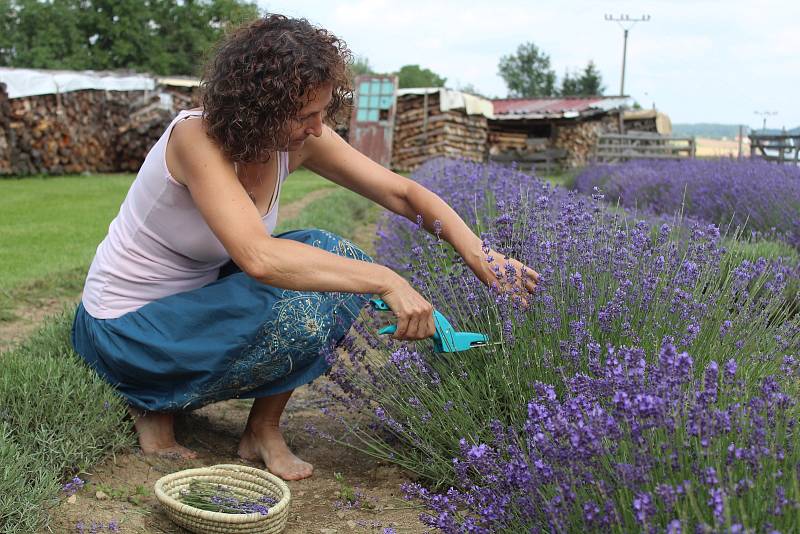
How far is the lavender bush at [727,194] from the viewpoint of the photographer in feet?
19.8

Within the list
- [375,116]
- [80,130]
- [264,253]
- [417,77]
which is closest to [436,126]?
[375,116]

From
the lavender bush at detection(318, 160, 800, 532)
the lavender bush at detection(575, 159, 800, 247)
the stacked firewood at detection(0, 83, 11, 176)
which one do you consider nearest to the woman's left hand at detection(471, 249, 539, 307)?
the lavender bush at detection(318, 160, 800, 532)

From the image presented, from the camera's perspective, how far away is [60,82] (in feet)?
54.6

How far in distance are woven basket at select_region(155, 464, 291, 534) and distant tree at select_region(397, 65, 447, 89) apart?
43.0 m

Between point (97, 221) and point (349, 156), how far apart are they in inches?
279

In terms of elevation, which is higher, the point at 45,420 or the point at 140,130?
the point at 140,130

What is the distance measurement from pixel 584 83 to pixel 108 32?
30.2 m

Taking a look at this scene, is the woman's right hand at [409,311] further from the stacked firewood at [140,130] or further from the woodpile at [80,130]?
the stacked firewood at [140,130]

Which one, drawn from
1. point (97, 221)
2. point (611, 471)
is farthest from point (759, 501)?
point (97, 221)

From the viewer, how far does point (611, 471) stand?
1.60 metres

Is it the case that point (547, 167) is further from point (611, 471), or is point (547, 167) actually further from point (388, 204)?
point (611, 471)

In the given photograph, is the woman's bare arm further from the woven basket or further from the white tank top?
the woven basket

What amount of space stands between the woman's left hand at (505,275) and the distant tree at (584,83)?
5215 centimetres

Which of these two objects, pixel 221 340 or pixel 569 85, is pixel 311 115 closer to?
pixel 221 340
